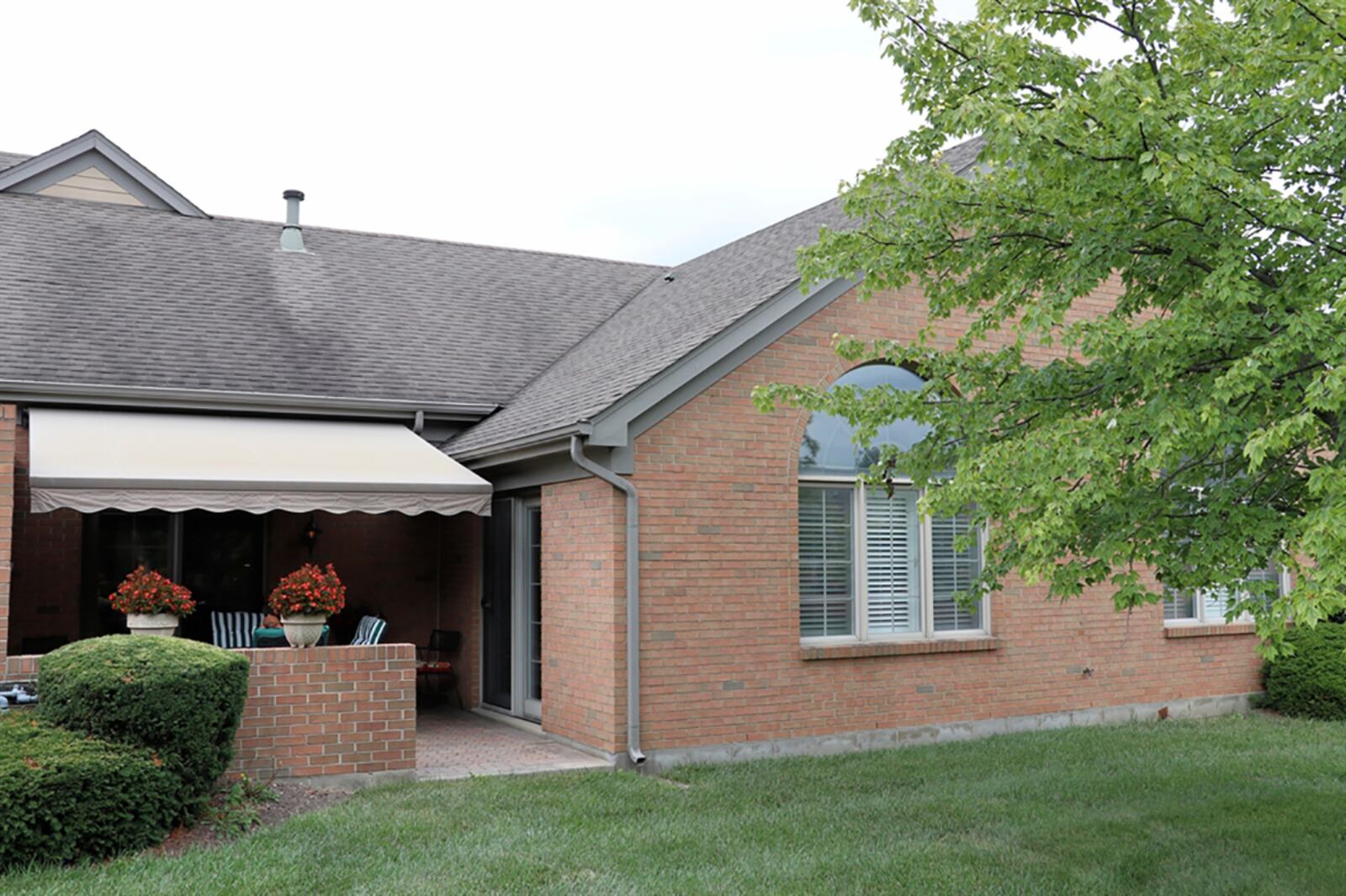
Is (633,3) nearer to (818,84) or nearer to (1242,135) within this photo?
(818,84)

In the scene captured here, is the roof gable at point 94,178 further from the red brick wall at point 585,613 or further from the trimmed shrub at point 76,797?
the trimmed shrub at point 76,797

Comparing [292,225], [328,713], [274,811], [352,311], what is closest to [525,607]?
[328,713]

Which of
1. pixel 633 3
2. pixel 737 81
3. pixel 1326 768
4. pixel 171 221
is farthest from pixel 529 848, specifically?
pixel 737 81

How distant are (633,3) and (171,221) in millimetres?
8282

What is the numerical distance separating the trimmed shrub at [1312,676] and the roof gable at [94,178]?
58.6ft

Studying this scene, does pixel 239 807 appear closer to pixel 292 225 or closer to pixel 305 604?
pixel 305 604

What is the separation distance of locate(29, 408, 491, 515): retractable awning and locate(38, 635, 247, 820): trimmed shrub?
2571 millimetres

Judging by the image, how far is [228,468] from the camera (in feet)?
40.1

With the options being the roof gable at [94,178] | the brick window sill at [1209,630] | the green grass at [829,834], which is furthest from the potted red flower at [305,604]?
the roof gable at [94,178]

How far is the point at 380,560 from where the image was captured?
650 inches

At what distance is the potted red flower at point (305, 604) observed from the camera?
10.9 metres

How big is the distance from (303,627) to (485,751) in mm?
2486

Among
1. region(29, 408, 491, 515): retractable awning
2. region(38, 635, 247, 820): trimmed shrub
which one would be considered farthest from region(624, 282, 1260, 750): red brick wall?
region(38, 635, 247, 820): trimmed shrub

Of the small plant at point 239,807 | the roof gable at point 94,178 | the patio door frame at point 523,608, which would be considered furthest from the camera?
the roof gable at point 94,178
